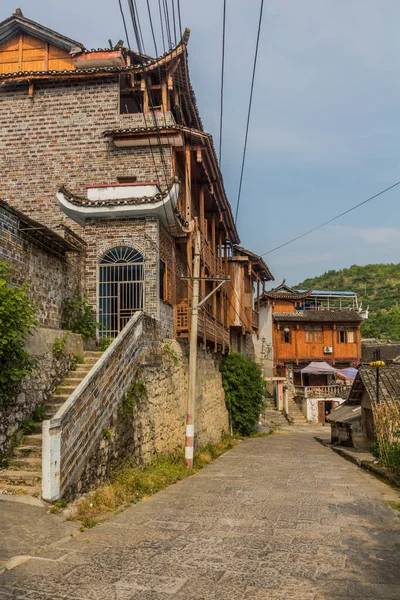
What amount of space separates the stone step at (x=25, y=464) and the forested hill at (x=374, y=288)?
60538 mm

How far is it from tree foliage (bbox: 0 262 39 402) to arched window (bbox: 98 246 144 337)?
527 cm

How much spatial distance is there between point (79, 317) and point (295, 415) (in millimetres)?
26335

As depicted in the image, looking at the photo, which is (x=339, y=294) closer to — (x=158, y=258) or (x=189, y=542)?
(x=158, y=258)

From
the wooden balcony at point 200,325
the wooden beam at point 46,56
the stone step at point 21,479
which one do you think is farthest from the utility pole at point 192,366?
the wooden beam at point 46,56

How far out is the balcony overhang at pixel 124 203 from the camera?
510 inches

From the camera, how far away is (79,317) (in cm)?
1247

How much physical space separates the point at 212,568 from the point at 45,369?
5309 millimetres

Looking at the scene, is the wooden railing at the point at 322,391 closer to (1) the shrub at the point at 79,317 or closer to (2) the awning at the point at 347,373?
(2) the awning at the point at 347,373

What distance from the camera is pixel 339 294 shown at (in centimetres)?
5325

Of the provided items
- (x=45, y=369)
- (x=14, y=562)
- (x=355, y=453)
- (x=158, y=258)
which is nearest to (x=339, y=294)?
(x=355, y=453)

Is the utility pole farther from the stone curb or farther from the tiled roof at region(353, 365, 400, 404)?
the tiled roof at region(353, 365, 400, 404)

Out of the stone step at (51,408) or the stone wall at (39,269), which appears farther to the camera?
the stone wall at (39,269)

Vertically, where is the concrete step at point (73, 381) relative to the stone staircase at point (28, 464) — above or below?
above

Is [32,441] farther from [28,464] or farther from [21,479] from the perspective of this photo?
[21,479]
